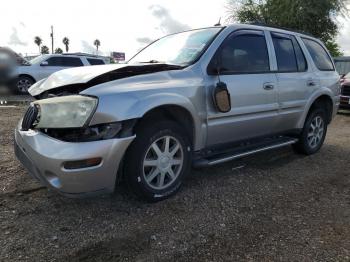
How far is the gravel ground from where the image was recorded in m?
2.88

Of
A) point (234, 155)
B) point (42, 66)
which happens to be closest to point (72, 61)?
point (42, 66)

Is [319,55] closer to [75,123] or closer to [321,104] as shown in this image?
[321,104]

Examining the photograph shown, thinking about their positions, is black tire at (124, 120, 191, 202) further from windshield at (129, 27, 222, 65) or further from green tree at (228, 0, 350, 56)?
green tree at (228, 0, 350, 56)

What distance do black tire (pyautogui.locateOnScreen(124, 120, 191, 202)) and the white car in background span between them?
10681 millimetres

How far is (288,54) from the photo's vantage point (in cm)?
521

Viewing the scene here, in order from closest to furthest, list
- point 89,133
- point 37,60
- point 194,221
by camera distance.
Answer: point 89,133, point 194,221, point 37,60

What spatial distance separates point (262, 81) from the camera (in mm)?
4543

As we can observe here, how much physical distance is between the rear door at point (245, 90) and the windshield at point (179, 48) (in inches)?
9.0

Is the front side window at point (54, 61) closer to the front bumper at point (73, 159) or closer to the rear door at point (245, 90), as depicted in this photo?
the rear door at point (245, 90)

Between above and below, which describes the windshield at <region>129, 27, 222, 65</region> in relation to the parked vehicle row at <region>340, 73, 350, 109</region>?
above

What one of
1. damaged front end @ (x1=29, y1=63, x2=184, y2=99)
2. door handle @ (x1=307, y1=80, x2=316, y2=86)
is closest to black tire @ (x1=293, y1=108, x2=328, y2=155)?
door handle @ (x1=307, y1=80, x2=316, y2=86)

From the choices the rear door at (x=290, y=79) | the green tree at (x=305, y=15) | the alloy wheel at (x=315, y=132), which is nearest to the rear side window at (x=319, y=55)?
the rear door at (x=290, y=79)

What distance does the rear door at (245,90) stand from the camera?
413 cm

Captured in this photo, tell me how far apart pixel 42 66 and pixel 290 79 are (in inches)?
432
